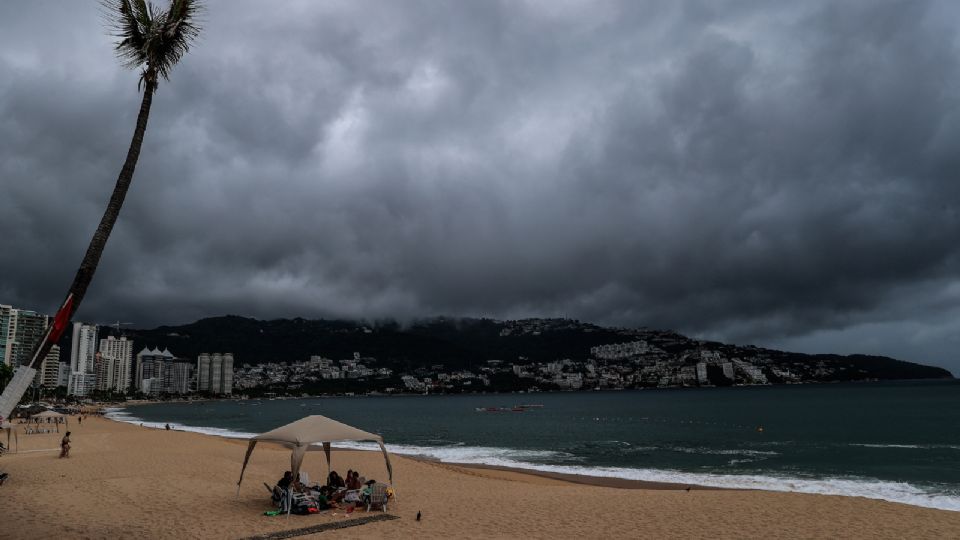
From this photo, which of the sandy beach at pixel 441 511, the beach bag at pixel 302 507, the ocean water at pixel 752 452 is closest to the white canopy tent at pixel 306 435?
the beach bag at pixel 302 507

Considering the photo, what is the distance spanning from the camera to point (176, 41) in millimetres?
10219

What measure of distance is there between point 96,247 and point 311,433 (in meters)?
7.16

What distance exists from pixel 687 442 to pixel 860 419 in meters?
37.1

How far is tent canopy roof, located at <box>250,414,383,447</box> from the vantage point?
13656 mm

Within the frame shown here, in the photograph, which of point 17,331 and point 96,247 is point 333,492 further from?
point 17,331

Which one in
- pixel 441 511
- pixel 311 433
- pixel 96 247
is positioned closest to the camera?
pixel 96 247

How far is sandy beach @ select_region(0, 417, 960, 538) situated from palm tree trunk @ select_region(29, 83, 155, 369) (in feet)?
19.2

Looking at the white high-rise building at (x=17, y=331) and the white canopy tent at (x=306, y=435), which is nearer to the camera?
the white canopy tent at (x=306, y=435)

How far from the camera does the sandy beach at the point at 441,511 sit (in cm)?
1234

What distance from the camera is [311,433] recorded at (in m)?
13.9

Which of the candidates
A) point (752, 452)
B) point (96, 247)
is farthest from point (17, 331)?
point (96, 247)

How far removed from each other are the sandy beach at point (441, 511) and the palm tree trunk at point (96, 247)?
19.2ft

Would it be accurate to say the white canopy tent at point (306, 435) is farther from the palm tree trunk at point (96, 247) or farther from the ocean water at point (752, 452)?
the ocean water at point (752, 452)

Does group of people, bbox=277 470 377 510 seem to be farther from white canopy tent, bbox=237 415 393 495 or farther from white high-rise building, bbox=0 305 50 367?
white high-rise building, bbox=0 305 50 367
